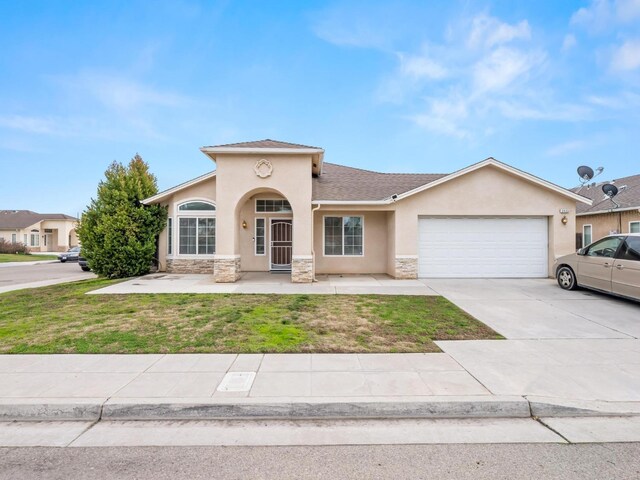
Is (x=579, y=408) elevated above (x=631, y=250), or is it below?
below

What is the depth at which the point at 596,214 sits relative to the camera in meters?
16.7

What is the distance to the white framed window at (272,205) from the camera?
47.2 ft

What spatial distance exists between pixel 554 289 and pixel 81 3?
1994 cm

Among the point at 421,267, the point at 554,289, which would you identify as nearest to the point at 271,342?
the point at 421,267

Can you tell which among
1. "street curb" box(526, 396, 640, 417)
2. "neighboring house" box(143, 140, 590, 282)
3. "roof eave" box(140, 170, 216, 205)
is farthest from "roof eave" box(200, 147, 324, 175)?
"street curb" box(526, 396, 640, 417)

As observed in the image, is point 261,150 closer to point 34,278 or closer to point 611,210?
point 34,278

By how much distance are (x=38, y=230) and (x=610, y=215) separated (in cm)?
5637

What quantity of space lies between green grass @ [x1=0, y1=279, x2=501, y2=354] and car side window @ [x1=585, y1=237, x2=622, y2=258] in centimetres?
451

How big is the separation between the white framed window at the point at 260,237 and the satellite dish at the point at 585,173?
52.8 ft

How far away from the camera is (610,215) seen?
16.0m

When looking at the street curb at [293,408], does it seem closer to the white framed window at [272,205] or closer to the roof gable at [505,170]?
the roof gable at [505,170]

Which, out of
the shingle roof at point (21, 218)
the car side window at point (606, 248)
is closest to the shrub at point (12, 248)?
the shingle roof at point (21, 218)

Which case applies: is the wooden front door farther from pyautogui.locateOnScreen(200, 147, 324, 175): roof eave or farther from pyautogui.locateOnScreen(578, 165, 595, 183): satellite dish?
pyautogui.locateOnScreen(578, 165, 595, 183): satellite dish

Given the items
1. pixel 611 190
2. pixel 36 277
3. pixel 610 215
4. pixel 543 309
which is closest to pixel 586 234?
pixel 610 215
